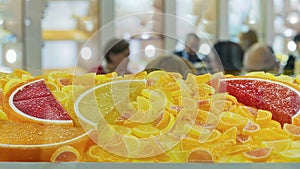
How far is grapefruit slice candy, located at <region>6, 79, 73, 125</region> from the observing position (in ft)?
3.04

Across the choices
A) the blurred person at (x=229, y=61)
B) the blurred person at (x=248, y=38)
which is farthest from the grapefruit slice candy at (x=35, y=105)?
the blurred person at (x=248, y=38)

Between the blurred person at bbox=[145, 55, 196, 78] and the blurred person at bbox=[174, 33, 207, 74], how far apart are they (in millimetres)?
11

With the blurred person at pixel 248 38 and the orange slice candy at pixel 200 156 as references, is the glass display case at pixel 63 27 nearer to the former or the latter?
the orange slice candy at pixel 200 156

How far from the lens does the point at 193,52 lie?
3.10 feet

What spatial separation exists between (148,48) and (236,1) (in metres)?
2.21

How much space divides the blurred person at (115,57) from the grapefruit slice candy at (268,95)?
182 millimetres

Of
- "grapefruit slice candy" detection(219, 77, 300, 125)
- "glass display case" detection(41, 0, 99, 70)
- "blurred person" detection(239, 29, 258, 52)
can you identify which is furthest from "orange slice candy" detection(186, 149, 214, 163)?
"blurred person" detection(239, 29, 258, 52)

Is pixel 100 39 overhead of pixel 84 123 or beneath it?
overhead

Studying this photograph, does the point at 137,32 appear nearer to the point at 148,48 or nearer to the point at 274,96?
the point at 148,48

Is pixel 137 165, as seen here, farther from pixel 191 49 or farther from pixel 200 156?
pixel 191 49

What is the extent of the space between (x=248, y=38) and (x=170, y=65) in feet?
5.72

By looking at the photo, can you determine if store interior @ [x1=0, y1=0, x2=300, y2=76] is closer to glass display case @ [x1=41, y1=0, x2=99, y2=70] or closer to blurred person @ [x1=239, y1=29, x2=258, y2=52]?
glass display case @ [x1=41, y1=0, x2=99, y2=70]

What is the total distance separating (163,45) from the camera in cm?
98

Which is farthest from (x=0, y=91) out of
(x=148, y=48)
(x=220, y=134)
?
(x=220, y=134)
